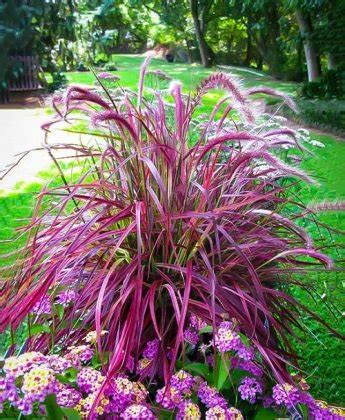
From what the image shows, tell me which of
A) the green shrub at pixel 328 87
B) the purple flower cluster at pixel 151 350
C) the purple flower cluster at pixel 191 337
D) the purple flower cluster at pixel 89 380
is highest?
the purple flower cluster at pixel 89 380

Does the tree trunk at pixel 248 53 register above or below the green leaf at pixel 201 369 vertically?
below

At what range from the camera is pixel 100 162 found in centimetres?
190

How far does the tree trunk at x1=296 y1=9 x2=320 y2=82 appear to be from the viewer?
13.1m

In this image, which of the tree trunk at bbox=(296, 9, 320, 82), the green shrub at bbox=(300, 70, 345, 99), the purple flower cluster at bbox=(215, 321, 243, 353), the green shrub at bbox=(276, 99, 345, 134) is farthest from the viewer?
the tree trunk at bbox=(296, 9, 320, 82)

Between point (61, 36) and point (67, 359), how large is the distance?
43.7 ft

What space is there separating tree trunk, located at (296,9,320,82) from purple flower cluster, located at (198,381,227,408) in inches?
483

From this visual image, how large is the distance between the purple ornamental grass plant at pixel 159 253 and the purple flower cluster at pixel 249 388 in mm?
61

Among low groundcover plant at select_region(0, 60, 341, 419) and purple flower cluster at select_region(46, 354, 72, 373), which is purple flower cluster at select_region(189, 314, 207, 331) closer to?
low groundcover plant at select_region(0, 60, 341, 419)

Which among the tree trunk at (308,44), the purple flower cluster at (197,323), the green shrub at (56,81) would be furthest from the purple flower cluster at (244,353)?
the green shrub at (56,81)

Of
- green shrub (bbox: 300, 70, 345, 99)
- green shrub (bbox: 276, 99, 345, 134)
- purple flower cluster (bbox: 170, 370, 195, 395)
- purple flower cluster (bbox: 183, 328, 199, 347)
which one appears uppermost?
purple flower cluster (bbox: 170, 370, 195, 395)

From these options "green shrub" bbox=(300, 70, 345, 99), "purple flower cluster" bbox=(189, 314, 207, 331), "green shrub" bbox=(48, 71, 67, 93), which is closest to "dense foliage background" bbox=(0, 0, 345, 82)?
"green shrub" bbox=(48, 71, 67, 93)

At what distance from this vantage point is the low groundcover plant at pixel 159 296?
1.33m

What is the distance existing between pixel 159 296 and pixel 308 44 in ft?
42.7

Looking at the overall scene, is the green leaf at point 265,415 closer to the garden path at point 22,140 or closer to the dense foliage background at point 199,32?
the garden path at point 22,140
